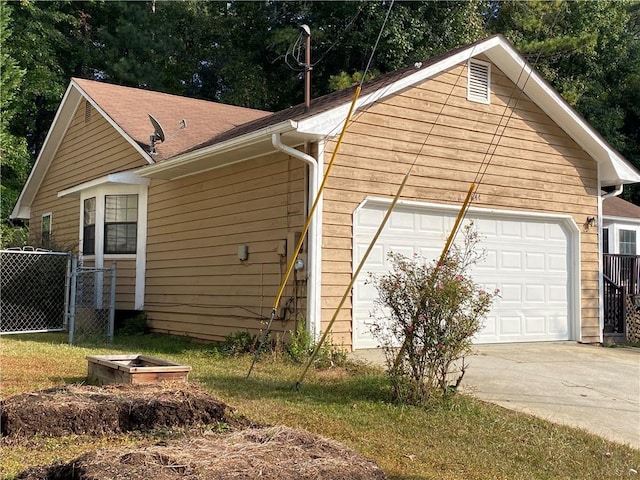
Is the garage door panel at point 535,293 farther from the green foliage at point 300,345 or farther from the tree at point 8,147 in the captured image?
the tree at point 8,147

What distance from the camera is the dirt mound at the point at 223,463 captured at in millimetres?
3205

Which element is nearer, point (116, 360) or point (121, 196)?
point (116, 360)

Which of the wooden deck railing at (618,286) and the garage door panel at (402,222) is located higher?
the garage door panel at (402,222)

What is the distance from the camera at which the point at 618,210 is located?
18.0 m

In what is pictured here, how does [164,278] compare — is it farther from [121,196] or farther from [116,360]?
[116,360]

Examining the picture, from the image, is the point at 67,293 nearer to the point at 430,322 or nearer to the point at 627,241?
the point at 430,322

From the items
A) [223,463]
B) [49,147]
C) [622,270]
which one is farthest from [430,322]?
[49,147]

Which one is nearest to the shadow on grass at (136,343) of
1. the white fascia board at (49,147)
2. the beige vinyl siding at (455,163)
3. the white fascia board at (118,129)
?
the beige vinyl siding at (455,163)

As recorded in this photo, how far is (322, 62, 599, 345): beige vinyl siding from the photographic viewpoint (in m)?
8.93

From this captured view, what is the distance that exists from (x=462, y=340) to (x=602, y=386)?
8.10 ft

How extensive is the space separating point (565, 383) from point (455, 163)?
3929mm

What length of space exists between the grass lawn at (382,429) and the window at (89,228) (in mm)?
5661

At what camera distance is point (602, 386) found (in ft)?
24.5

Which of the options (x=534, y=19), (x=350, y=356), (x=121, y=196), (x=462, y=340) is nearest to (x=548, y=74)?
(x=534, y=19)
